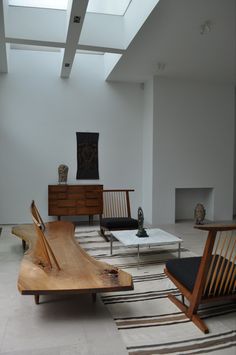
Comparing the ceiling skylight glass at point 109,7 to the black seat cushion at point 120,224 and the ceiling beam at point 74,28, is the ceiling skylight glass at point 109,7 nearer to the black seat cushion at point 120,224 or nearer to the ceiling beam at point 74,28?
the ceiling beam at point 74,28

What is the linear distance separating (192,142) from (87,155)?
2.47 m

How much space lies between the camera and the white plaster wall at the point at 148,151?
684cm

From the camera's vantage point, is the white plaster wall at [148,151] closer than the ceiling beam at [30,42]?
No

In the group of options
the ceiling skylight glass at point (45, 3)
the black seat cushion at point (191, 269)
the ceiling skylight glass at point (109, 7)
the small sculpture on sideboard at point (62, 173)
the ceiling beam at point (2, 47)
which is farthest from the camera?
the small sculpture on sideboard at point (62, 173)

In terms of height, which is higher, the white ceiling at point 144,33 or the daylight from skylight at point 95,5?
the daylight from skylight at point 95,5

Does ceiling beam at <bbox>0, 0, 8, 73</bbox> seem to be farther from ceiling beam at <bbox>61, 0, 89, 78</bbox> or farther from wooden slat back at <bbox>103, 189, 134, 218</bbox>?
wooden slat back at <bbox>103, 189, 134, 218</bbox>

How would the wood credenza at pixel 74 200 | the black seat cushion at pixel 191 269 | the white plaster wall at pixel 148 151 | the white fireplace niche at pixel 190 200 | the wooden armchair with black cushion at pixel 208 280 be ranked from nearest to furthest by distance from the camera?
the wooden armchair with black cushion at pixel 208 280, the black seat cushion at pixel 191 269, the wood credenza at pixel 74 200, the white plaster wall at pixel 148 151, the white fireplace niche at pixel 190 200

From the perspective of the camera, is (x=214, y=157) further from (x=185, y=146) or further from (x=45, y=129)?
(x=45, y=129)

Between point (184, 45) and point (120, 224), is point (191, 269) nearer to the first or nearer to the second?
point (120, 224)

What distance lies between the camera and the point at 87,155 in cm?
708

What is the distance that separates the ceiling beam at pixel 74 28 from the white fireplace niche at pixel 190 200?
12.8ft

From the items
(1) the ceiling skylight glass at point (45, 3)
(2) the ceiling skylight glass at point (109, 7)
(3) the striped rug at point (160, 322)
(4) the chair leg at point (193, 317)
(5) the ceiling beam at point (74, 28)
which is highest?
(2) the ceiling skylight glass at point (109, 7)

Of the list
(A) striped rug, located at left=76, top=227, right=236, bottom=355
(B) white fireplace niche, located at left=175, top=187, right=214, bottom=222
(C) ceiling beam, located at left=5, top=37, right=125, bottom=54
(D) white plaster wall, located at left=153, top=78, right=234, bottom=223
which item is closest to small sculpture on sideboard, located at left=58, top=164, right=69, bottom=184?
(D) white plaster wall, located at left=153, top=78, right=234, bottom=223

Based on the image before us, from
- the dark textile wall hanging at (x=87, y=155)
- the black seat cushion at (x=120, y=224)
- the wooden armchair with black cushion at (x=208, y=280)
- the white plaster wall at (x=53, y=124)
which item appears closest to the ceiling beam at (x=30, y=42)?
the white plaster wall at (x=53, y=124)
